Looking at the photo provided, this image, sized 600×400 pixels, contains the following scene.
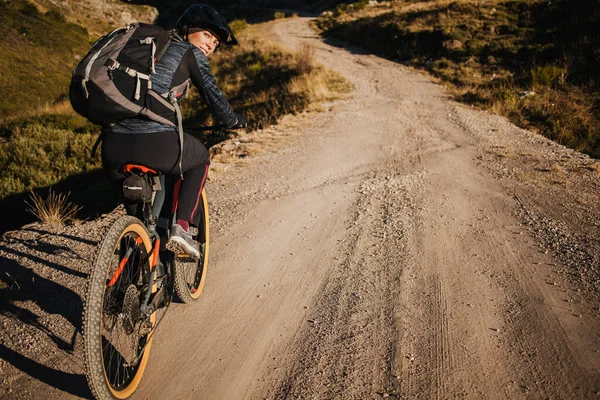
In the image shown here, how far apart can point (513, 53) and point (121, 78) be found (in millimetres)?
18313

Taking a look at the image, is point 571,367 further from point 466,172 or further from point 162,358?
point 466,172

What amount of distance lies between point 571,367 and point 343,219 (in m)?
2.94

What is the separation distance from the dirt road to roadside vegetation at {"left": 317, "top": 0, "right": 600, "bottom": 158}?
395cm

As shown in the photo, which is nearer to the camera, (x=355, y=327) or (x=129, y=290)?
(x=129, y=290)

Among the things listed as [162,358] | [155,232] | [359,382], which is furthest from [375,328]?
[155,232]

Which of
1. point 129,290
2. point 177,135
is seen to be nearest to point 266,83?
point 177,135

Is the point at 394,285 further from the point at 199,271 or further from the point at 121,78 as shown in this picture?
the point at 121,78

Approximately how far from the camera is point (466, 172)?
650 cm

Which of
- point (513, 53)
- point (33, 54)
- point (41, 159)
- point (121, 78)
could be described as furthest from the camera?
point (33, 54)

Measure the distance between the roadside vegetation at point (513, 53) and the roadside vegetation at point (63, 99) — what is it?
534cm

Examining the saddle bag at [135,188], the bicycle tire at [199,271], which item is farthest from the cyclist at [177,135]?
the bicycle tire at [199,271]

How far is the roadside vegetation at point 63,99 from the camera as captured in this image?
33.8ft

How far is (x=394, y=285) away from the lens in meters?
3.58

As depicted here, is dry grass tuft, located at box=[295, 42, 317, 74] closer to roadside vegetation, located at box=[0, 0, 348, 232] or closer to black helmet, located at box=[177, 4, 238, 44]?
roadside vegetation, located at box=[0, 0, 348, 232]
